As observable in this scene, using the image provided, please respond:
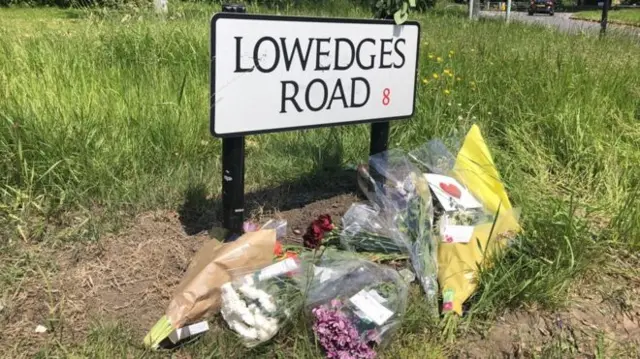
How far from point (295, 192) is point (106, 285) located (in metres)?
1.11

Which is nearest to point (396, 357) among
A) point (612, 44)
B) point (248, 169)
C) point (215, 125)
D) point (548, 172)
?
point (215, 125)

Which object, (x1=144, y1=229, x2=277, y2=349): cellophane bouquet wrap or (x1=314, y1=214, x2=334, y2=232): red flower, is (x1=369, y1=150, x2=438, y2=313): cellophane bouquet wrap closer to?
(x1=314, y1=214, x2=334, y2=232): red flower

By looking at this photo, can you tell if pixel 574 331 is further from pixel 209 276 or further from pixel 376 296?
pixel 209 276

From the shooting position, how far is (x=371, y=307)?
1859 millimetres

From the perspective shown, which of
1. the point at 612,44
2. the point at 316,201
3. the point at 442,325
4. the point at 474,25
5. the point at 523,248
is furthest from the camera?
the point at 474,25

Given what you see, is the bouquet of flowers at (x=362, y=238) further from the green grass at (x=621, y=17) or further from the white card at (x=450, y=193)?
the green grass at (x=621, y=17)

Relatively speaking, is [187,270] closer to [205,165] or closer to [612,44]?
[205,165]

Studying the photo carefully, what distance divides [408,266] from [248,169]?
45.0 inches

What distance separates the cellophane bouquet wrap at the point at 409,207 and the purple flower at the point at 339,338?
1.23 feet

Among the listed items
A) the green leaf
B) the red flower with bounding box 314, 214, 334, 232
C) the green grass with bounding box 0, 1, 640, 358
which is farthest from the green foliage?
the red flower with bounding box 314, 214, 334, 232

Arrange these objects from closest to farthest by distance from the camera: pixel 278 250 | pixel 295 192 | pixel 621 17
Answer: pixel 278 250, pixel 295 192, pixel 621 17

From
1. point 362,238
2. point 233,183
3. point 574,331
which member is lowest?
point 574,331

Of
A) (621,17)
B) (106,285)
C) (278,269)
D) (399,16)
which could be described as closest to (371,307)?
(278,269)

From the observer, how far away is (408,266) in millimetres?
2262
